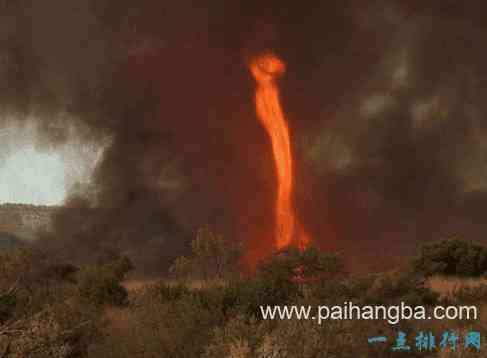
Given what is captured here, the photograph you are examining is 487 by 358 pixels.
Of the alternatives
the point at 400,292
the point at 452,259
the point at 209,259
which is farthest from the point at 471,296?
the point at 209,259

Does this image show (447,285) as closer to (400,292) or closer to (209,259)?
(400,292)

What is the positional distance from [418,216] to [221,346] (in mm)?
35737

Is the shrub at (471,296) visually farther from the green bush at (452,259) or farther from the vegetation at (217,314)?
the green bush at (452,259)

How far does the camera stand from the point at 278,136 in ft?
139

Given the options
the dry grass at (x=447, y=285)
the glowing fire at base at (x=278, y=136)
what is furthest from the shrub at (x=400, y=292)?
the glowing fire at base at (x=278, y=136)

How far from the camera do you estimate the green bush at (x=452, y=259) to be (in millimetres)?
26250

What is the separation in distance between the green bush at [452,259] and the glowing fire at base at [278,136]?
34.2 feet

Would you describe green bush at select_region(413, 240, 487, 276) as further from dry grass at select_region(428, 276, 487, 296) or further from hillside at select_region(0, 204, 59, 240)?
hillside at select_region(0, 204, 59, 240)

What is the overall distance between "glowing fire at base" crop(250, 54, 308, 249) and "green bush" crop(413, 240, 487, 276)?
34.2ft

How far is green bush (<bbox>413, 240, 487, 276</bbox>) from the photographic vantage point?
2625cm

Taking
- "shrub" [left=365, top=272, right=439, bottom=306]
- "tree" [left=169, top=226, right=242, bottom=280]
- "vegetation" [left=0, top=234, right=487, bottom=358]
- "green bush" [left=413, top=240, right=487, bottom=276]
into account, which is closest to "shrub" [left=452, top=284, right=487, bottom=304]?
"vegetation" [left=0, top=234, right=487, bottom=358]

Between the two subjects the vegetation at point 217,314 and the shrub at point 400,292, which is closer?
the vegetation at point 217,314

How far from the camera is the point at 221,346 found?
928 centimetres

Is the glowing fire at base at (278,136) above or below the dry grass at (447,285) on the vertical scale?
above
